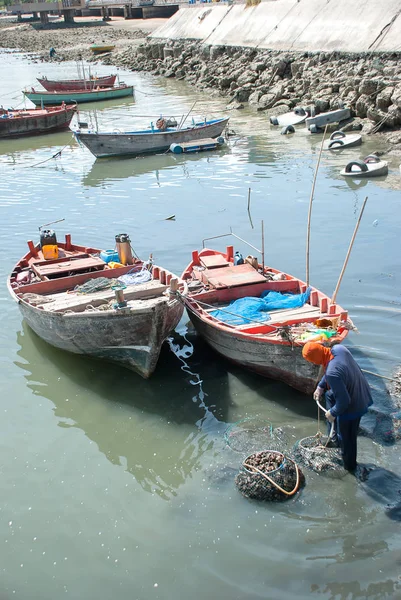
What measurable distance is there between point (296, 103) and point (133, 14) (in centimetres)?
6574

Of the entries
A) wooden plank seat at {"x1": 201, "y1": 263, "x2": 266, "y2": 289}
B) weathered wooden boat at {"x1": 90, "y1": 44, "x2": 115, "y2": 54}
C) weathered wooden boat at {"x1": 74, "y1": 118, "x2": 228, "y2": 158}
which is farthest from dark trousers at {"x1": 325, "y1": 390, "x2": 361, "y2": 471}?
weathered wooden boat at {"x1": 90, "y1": 44, "x2": 115, "y2": 54}

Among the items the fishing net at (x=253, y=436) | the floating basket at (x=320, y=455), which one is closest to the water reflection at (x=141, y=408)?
the fishing net at (x=253, y=436)

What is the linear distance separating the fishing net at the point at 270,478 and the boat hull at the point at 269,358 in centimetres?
154

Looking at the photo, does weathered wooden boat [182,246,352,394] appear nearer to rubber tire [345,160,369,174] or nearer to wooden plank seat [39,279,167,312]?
wooden plank seat [39,279,167,312]

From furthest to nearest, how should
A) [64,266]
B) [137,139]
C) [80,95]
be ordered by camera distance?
1. [80,95]
2. [137,139]
3. [64,266]

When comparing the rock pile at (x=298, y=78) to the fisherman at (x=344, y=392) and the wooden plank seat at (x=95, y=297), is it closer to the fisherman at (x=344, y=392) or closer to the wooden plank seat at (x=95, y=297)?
the wooden plank seat at (x=95, y=297)

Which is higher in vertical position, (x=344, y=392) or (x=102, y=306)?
(x=344, y=392)

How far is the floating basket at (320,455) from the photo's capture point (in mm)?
7016

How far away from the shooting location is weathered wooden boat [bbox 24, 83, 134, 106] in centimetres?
3838

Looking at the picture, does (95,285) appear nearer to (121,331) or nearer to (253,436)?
(121,331)

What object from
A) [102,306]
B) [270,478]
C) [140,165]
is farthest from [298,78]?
[270,478]

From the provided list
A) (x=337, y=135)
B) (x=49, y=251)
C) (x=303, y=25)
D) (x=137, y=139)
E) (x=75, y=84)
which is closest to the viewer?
(x=49, y=251)

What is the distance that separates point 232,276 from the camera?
1036cm

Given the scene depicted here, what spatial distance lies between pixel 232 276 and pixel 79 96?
33338mm
